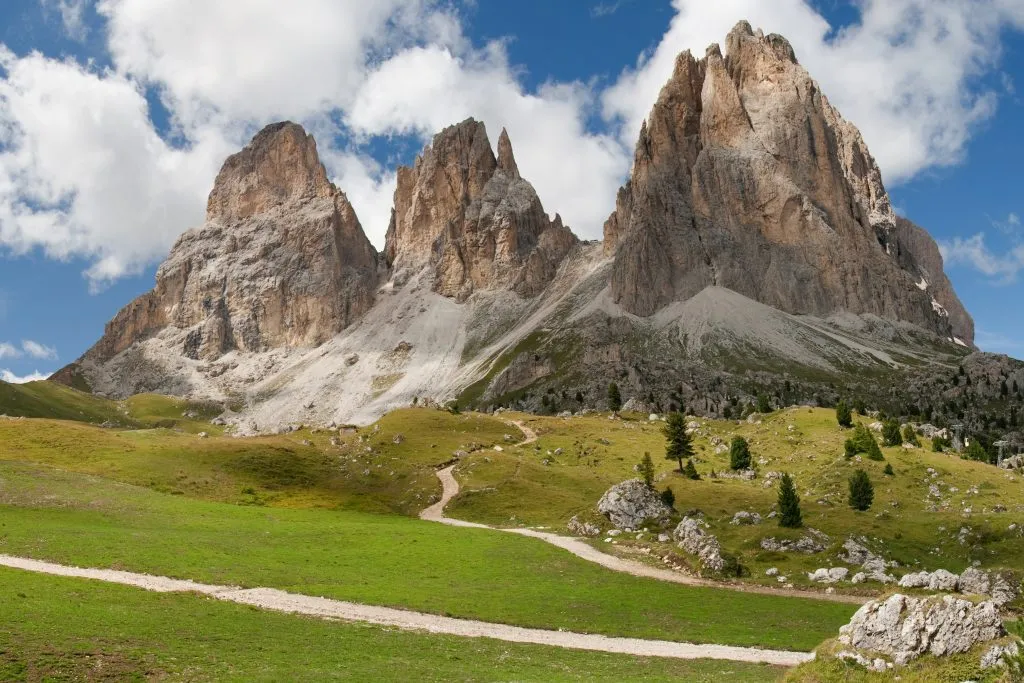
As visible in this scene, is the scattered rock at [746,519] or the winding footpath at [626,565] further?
the scattered rock at [746,519]

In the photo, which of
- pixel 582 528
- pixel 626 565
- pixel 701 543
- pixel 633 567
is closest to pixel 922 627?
pixel 701 543

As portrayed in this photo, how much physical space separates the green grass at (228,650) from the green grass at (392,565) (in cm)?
648

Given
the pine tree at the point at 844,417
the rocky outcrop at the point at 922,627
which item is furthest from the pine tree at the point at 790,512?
the pine tree at the point at 844,417

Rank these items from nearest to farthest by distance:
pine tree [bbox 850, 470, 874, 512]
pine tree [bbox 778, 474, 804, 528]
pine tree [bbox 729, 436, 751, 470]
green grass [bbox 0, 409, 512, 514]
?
pine tree [bbox 778, 474, 804, 528] < pine tree [bbox 850, 470, 874, 512] < green grass [bbox 0, 409, 512, 514] < pine tree [bbox 729, 436, 751, 470]

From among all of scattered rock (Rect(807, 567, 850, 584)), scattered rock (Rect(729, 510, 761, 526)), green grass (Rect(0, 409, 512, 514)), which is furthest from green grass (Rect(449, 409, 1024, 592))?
green grass (Rect(0, 409, 512, 514))

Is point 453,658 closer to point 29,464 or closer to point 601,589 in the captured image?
point 601,589

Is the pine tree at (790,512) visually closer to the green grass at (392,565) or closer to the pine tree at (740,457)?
the green grass at (392,565)

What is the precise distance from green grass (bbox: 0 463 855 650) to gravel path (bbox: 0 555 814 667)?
3.60ft

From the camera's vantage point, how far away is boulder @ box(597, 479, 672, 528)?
71.6m

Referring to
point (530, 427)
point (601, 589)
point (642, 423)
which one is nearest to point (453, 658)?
point (601, 589)

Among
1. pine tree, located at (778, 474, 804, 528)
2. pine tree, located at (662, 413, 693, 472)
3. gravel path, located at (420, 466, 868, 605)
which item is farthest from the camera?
pine tree, located at (662, 413, 693, 472)

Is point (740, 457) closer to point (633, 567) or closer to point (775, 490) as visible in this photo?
point (775, 490)

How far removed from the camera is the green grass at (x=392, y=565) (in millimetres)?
41344

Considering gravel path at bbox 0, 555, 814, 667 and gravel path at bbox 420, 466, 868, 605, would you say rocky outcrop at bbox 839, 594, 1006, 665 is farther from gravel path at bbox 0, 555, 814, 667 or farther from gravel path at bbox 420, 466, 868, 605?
gravel path at bbox 420, 466, 868, 605
